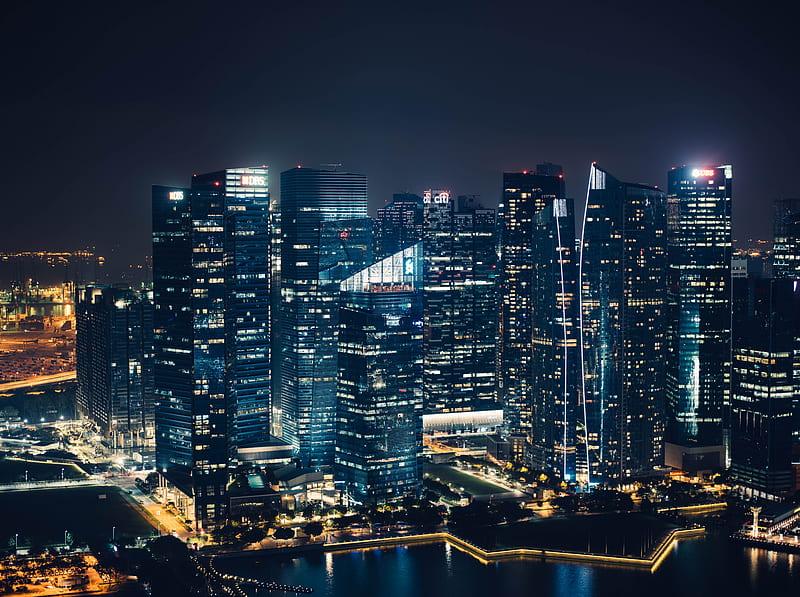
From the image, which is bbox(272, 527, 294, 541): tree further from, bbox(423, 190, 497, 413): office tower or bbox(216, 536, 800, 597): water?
bbox(423, 190, 497, 413): office tower

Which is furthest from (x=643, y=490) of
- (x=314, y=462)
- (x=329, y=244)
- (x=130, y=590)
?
(x=130, y=590)

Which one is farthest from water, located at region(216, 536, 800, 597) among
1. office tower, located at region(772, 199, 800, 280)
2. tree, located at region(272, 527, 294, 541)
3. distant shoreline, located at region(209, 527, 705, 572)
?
office tower, located at region(772, 199, 800, 280)

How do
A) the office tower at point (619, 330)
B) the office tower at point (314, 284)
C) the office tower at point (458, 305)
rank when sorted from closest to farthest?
the office tower at point (619, 330) → the office tower at point (314, 284) → the office tower at point (458, 305)

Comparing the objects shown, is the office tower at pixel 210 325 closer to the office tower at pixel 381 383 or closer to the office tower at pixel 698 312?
the office tower at pixel 381 383

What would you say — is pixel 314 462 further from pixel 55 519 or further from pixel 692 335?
pixel 692 335

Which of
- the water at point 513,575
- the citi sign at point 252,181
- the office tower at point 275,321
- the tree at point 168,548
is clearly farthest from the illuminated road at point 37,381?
the water at point 513,575

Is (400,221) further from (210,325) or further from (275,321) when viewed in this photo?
(210,325)

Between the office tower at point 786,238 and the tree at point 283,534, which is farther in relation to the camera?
the office tower at point 786,238
